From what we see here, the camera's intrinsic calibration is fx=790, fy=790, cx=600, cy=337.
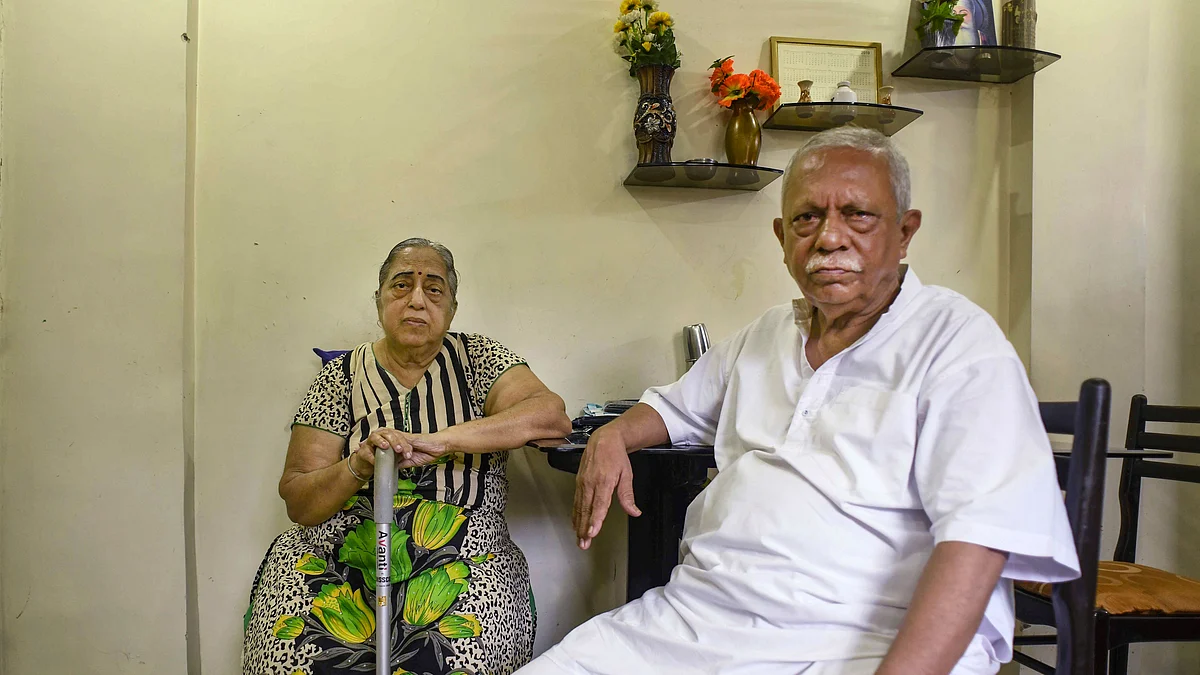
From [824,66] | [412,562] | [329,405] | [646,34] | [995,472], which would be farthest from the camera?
[824,66]

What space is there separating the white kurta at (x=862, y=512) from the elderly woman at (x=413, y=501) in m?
0.58

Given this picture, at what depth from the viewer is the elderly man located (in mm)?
1044

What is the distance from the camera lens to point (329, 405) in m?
2.05

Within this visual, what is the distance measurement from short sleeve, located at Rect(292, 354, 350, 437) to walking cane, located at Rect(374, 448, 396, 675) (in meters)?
0.45

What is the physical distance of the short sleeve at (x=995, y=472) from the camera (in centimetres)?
103

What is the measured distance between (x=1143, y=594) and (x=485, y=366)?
1610 millimetres

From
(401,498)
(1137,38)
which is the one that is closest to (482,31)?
(401,498)

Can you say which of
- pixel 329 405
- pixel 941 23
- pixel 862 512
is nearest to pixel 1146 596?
pixel 862 512

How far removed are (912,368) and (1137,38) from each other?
2223 millimetres

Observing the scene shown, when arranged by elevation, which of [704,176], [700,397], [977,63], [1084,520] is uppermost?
[977,63]

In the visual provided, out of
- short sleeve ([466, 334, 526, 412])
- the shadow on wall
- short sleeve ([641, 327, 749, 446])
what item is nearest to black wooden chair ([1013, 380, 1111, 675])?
→ short sleeve ([641, 327, 749, 446])

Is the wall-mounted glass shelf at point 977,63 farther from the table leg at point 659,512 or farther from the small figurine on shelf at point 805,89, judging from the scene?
the table leg at point 659,512

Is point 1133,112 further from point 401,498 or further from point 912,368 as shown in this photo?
point 401,498

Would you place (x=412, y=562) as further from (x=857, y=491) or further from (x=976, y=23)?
(x=976, y=23)
